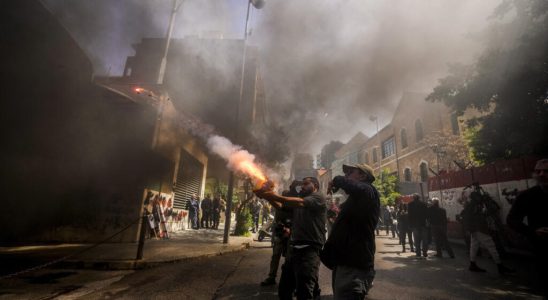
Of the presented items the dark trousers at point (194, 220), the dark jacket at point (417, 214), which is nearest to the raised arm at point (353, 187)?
the dark jacket at point (417, 214)

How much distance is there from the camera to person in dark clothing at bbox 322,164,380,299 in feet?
7.09

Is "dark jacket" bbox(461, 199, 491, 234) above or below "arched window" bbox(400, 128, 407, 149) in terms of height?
below

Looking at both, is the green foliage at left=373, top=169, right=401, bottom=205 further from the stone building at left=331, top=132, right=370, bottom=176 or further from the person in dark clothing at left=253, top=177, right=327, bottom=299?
the person in dark clothing at left=253, top=177, right=327, bottom=299

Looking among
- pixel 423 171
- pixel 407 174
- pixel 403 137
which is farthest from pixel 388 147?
pixel 423 171

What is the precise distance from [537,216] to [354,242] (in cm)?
172

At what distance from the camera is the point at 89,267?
5.48m

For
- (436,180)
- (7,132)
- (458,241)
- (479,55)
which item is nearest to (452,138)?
(436,180)

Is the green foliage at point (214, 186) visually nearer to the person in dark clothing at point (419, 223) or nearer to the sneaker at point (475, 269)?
the person in dark clothing at point (419, 223)

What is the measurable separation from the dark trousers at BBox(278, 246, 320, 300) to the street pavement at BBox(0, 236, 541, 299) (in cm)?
93

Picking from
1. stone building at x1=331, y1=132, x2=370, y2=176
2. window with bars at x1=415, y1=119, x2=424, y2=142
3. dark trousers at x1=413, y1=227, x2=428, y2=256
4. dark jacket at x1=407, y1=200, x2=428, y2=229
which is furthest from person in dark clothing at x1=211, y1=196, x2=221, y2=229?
stone building at x1=331, y1=132, x2=370, y2=176

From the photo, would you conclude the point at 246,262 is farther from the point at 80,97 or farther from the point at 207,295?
the point at 80,97

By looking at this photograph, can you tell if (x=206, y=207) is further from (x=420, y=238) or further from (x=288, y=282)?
(x=288, y=282)

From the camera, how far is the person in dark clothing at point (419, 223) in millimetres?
7539

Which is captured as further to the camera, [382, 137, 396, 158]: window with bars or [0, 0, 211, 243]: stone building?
[382, 137, 396, 158]: window with bars
